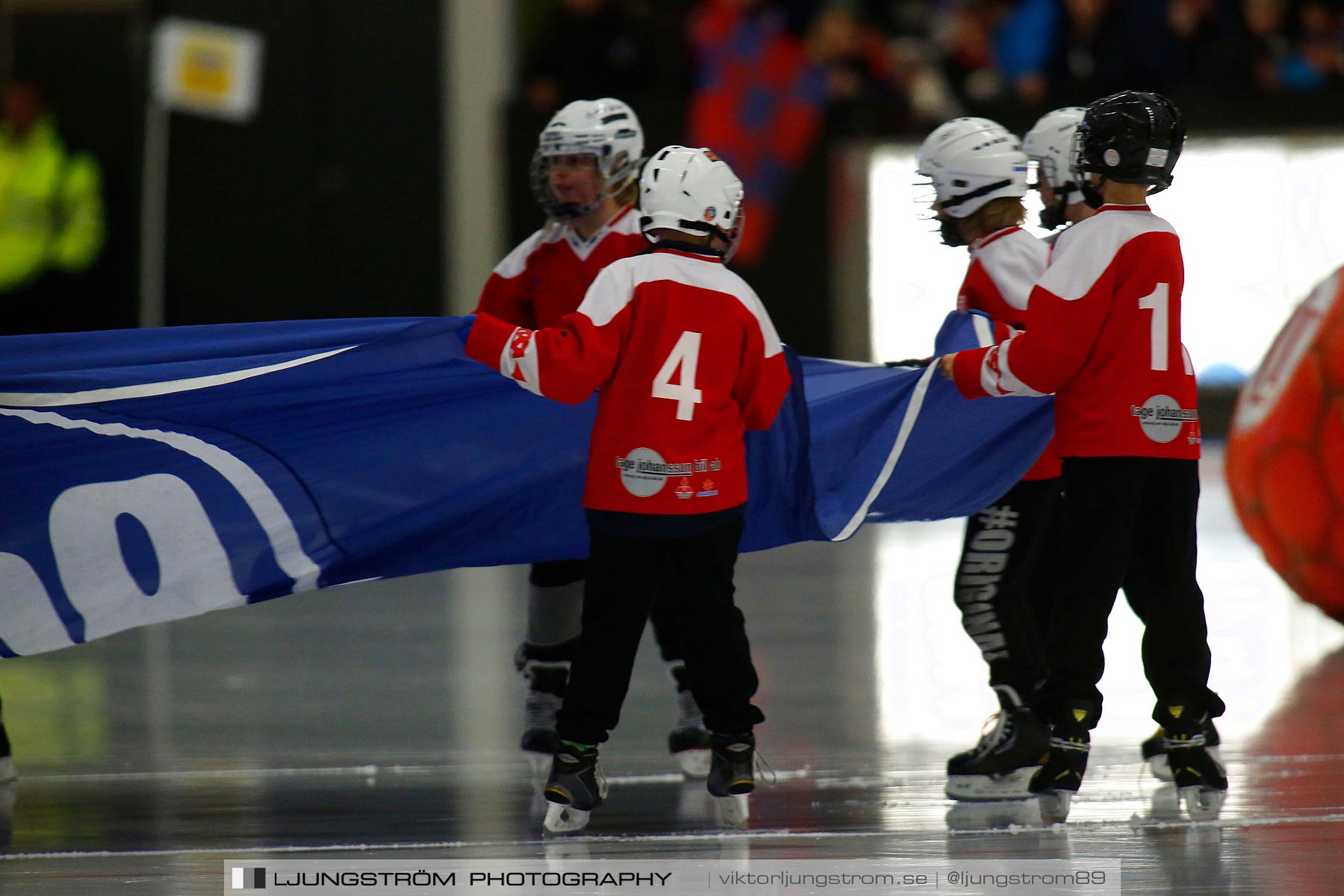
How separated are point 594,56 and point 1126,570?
10.5m

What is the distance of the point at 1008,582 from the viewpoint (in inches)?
185

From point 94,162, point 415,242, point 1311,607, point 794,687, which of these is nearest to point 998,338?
point 794,687

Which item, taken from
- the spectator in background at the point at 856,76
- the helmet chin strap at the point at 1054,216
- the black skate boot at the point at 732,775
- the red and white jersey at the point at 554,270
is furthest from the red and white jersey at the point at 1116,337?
the spectator in background at the point at 856,76

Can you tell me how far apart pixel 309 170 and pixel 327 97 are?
0.64m

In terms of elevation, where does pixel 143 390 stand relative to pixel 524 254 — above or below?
below

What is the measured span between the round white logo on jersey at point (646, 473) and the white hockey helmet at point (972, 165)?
3.82 feet

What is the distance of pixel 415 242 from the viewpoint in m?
14.9

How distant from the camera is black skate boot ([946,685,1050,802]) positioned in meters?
4.60

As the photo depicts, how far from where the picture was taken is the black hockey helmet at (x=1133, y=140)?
13.8 ft

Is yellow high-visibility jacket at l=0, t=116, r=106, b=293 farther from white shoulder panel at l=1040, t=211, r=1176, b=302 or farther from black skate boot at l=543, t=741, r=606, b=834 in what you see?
white shoulder panel at l=1040, t=211, r=1176, b=302

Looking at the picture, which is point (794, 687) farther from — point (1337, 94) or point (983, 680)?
point (1337, 94)

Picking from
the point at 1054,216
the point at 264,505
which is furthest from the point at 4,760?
the point at 1054,216

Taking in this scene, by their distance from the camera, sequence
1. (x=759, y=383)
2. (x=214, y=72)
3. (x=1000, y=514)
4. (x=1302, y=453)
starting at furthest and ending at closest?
1. (x=214, y=72)
2. (x=1302, y=453)
3. (x=1000, y=514)
4. (x=759, y=383)

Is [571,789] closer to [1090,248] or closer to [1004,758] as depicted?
[1004,758]
